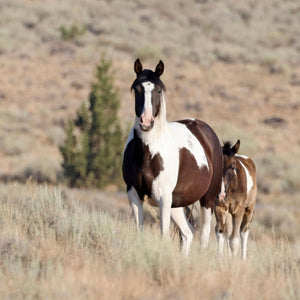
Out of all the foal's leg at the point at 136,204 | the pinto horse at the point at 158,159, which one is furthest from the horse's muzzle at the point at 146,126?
the foal's leg at the point at 136,204

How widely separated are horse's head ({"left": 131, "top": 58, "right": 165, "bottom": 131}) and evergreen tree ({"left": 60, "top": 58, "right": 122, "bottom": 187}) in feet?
47.6

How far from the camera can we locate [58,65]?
131 ft

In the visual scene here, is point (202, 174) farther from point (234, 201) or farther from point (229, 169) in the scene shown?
point (234, 201)

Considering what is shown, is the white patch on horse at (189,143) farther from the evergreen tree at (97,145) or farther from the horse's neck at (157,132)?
the evergreen tree at (97,145)

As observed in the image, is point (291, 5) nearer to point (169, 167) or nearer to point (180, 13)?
point (180, 13)

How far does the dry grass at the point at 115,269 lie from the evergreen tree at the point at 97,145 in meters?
13.8

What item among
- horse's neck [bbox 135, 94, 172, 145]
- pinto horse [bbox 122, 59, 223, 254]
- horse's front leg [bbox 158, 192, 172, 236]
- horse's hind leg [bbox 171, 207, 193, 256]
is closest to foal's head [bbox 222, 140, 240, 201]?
horse's hind leg [bbox 171, 207, 193, 256]

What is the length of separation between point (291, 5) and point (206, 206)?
177 feet

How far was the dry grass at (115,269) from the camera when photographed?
5051 mm

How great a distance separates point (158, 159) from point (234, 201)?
11.3ft

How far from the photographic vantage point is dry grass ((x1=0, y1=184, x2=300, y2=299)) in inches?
199

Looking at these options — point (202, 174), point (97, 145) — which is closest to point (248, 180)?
point (202, 174)

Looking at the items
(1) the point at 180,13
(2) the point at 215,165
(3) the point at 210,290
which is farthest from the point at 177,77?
(3) the point at 210,290

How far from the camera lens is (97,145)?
21.9 meters
